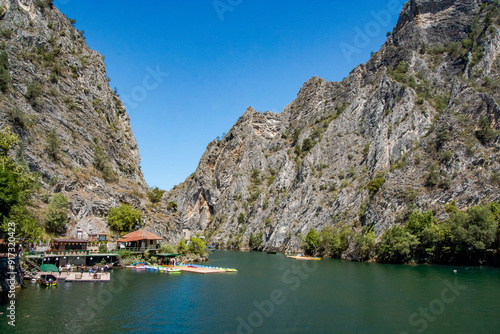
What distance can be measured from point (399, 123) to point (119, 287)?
101 meters

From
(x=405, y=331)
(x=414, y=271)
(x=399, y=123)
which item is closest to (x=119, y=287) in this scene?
(x=405, y=331)

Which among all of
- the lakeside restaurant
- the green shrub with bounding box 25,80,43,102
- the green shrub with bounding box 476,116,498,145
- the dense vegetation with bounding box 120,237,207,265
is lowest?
the dense vegetation with bounding box 120,237,207,265

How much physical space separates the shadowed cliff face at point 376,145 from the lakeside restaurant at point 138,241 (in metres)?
51.0

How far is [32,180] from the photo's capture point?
185 feet

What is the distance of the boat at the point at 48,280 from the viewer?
42.2 m

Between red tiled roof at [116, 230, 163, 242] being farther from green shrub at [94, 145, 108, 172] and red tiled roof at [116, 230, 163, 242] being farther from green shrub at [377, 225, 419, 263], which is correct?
green shrub at [377, 225, 419, 263]

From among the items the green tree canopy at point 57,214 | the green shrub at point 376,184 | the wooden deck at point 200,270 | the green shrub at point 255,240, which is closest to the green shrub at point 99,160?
the green tree canopy at point 57,214

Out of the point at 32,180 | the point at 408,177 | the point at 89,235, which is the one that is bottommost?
the point at 89,235

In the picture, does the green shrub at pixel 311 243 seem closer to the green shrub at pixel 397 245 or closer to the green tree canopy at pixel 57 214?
the green shrub at pixel 397 245

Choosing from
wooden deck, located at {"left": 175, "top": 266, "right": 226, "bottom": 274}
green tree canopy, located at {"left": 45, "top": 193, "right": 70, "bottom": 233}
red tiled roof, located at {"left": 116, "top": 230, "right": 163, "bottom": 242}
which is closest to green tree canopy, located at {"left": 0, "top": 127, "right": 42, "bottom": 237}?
green tree canopy, located at {"left": 45, "top": 193, "right": 70, "bottom": 233}

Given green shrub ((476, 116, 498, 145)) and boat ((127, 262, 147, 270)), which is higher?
green shrub ((476, 116, 498, 145))

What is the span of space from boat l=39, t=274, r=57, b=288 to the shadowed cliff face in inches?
2762

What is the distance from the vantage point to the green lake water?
2819 centimetres

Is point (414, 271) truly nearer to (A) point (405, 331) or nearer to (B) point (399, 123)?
(A) point (405, 331)
